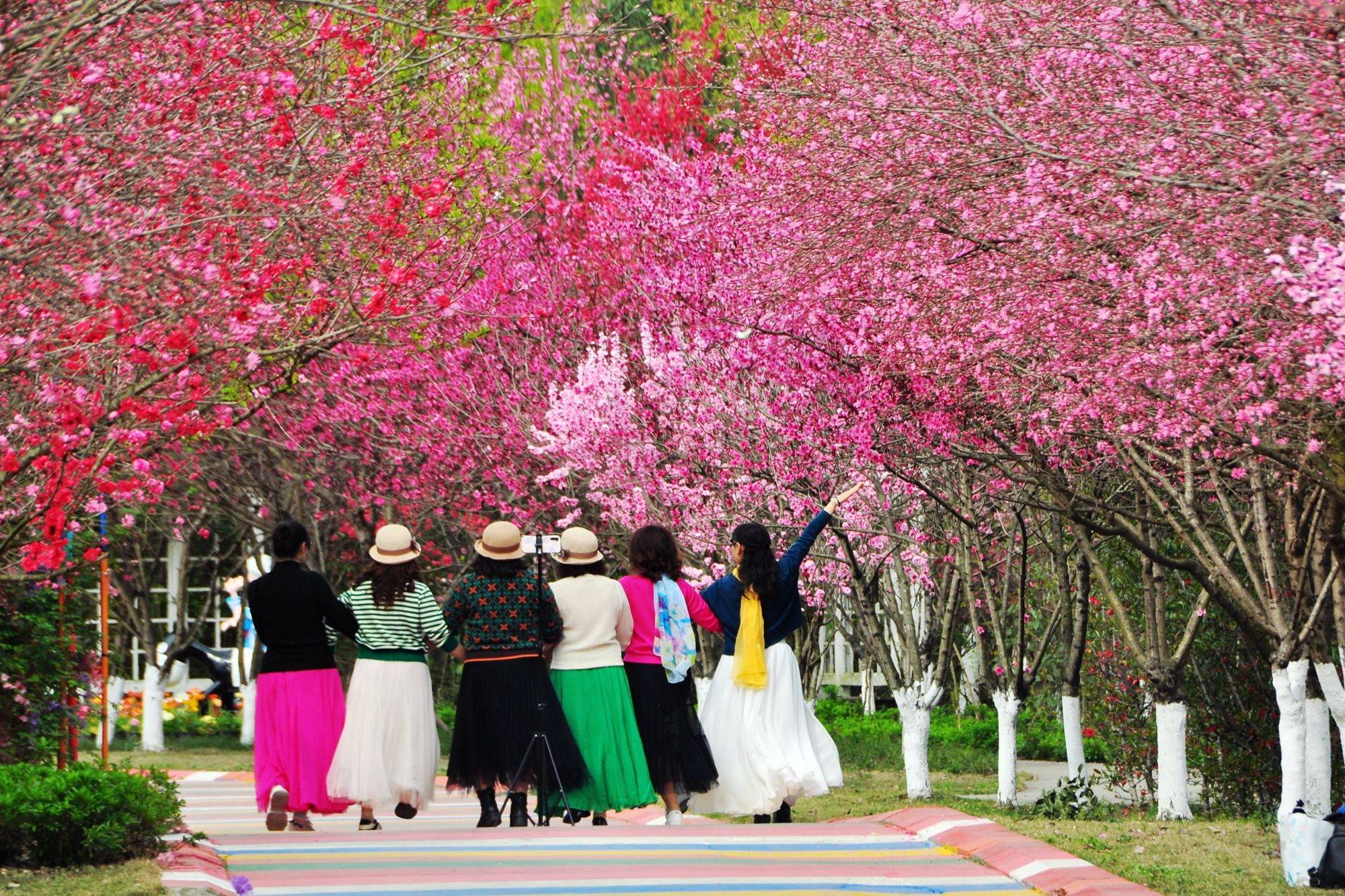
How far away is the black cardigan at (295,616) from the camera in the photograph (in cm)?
1055

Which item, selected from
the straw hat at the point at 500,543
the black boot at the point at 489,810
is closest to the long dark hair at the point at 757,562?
the straw hat at the point at 500,543

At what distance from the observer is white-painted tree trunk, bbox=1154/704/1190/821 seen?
40.2 ft

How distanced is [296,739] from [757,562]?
2822mm

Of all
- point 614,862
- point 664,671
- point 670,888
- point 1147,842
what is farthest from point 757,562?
point 670,888

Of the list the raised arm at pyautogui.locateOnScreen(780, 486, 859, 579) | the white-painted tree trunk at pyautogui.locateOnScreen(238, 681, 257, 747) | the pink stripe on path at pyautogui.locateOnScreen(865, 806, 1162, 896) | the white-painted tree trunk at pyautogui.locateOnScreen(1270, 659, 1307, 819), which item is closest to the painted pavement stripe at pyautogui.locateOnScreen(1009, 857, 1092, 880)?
the pink stripe on path at pyautogui.locateOnScreen(865, 806, 1162, 896)

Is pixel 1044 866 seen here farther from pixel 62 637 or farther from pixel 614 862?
pixel 62 637

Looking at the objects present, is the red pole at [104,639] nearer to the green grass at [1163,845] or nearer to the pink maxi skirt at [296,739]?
the pink maxi skirt at [296,739]

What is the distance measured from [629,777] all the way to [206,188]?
397 centimetres

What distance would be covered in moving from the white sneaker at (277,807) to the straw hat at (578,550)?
2.04 metres

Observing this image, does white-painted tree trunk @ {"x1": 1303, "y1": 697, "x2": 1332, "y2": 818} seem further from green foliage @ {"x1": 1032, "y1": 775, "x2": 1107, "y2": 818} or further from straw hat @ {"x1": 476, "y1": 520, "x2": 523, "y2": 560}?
straw hat @ {"x1": 476, "y1": 520, "x2": 523, "y2": 560}

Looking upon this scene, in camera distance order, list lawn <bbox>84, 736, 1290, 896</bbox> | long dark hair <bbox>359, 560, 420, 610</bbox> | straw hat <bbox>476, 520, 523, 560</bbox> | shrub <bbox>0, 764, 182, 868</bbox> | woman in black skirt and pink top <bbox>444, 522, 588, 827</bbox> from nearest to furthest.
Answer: shrub <bbox>0, 764, 182, 868</bbox> → lawn <bbox>84, 736, 1290, 896</bbox> → woman in black skirt and pink top <bbox>444, 522, 588, 827</bbox> → straw hat <bbox>476, 520, 523, 560</bbox> → long dark hair <bbox>359, 560, 420, 610</bbox>

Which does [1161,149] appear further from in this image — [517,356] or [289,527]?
[517,356]

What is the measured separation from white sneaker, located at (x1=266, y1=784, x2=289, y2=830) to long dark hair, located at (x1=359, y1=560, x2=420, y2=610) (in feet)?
3.87

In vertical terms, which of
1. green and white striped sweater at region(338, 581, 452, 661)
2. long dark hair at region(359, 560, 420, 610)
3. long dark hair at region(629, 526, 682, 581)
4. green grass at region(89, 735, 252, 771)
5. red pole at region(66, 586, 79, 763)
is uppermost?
long dark hair at region(629, 526, 682, 581)
